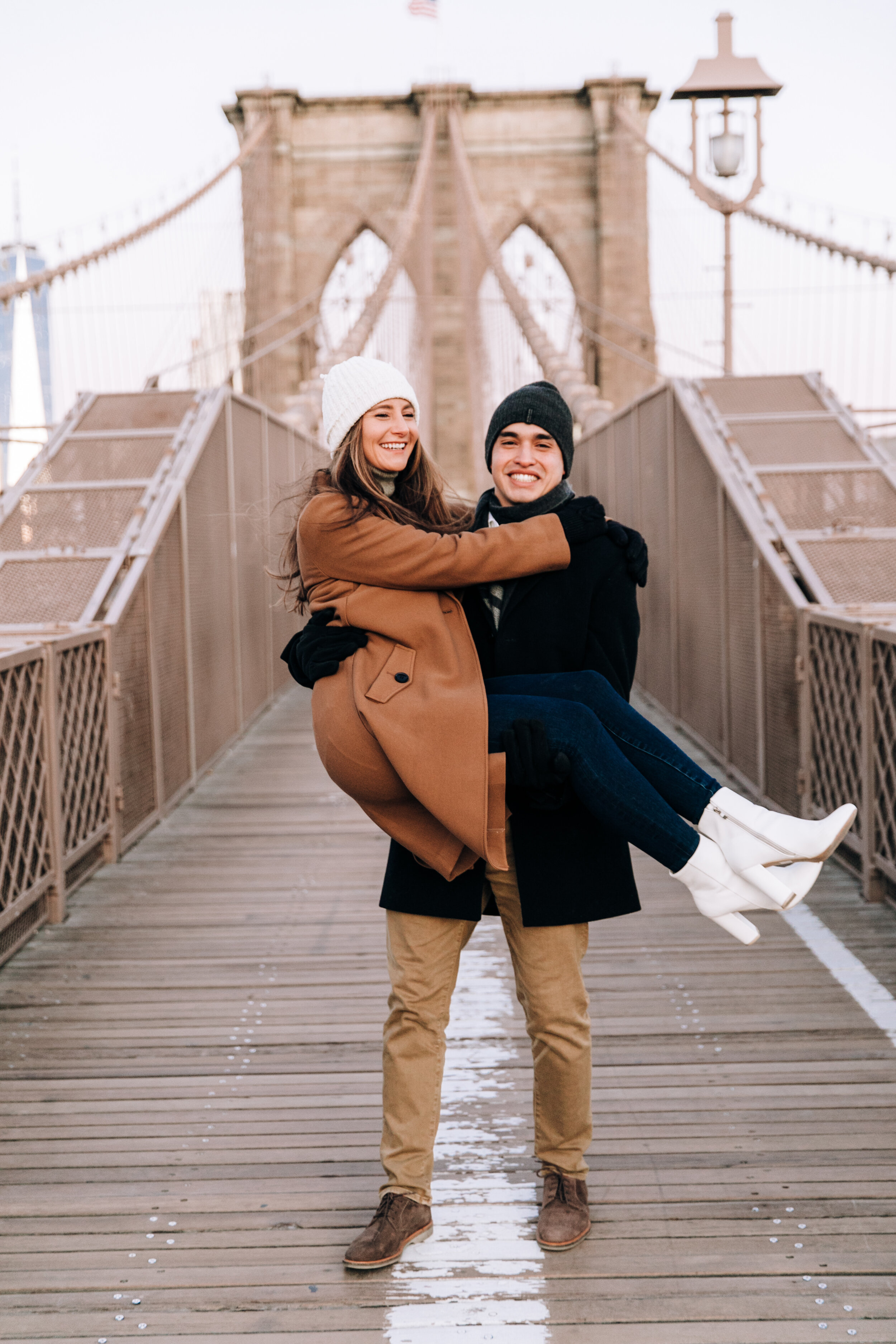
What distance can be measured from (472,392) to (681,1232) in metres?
20.8

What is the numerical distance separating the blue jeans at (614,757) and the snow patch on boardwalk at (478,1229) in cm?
74

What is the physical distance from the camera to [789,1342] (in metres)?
2.02

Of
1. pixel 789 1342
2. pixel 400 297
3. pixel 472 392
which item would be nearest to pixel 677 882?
pixel 789 1342

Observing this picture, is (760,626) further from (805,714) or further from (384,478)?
(384,478)

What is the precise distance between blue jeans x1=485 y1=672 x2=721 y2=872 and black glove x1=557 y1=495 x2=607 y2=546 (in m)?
0.22

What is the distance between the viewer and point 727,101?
409 inches

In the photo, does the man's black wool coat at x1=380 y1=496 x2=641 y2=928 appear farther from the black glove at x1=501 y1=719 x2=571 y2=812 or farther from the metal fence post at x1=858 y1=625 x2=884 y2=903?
the metal fence post at x1=858 y1=625 x2=884 y2=903

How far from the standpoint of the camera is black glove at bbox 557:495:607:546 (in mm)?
2154

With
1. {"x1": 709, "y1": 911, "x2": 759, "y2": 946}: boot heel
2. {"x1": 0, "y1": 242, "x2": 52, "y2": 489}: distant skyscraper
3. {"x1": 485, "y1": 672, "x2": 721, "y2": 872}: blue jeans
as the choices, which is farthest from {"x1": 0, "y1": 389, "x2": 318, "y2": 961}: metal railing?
{"x1": 0, "y1": 242, "x2": 52, "y2": 489}: distant skyscraper

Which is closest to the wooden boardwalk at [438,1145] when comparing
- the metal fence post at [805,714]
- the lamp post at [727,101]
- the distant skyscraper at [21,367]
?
the metal fence post at [805,714]

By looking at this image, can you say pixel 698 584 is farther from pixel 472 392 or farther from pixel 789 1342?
pixel 472 392

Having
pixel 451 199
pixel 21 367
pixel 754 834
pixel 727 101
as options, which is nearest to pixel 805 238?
pixel 727 101

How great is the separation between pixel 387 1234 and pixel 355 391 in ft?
4.65

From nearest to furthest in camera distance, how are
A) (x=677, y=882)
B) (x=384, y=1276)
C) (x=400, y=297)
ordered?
(x=384, y=1276) → (x=677, y=882) → (x=400, y=297)
